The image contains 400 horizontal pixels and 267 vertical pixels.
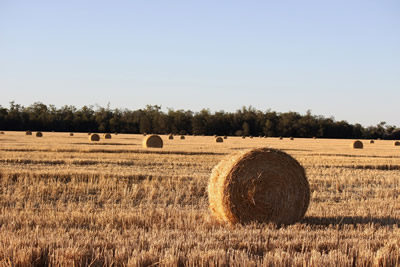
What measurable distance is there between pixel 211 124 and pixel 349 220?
268 feet

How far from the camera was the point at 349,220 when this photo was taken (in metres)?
8.46

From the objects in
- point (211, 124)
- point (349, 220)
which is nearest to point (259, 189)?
point (349, 220)

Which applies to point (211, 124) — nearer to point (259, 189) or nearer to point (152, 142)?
point (152, 142)

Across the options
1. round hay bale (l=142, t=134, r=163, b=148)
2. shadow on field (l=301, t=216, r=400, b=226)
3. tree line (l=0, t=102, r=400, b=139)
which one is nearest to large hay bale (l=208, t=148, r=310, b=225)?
shadow on field (l=301, t=216, r=400, b=226)

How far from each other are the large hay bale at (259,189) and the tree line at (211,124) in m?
77.8

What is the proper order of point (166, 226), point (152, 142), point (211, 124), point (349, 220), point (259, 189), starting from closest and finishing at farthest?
point (166, 226), point (349, 220), point (259, 189), point (152, 142), point (211, 124)

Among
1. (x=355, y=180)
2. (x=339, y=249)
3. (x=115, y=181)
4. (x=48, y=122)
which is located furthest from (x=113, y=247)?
(x=48, y=122)

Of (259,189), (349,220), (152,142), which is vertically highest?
(152,142)

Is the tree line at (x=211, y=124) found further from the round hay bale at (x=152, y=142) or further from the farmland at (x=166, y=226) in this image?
the farmland at (x=166, y=226)

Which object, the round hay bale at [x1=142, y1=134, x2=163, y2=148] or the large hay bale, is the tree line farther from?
the large hay bale

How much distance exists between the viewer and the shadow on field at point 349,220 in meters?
8.24

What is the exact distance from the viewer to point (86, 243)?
5.85 meters

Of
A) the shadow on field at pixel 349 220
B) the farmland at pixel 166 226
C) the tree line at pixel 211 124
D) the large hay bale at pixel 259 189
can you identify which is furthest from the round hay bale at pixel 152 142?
the tree line at pixel 211 124

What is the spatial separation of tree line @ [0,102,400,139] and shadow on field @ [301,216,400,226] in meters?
78.4
